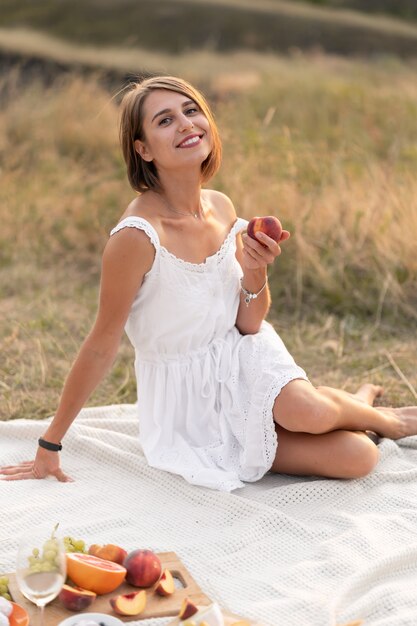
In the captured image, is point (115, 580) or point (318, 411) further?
point (318, 411)

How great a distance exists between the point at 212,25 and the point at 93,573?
17.0 m

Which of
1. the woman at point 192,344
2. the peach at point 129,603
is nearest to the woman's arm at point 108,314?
the woman at point 192,344

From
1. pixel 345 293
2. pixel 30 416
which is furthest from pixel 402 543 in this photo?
pixel 345 293

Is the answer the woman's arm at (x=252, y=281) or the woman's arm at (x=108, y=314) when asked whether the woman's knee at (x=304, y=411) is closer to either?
the woman's arm at (x=252, y=281)

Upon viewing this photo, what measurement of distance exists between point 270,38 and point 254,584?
16.2m

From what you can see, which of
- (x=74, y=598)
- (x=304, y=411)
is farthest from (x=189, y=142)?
(x=74, y=598)

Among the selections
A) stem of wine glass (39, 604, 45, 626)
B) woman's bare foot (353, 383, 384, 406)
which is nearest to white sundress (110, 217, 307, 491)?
woman's bare foot (353, 383, 384, 406)

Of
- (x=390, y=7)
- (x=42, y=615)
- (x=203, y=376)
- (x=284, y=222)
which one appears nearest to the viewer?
(x=42, y=615)

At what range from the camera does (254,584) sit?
3299 mm

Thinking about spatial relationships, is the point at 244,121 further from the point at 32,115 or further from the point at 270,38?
the point at 270,38

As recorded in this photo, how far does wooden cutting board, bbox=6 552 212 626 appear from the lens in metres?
Result: 2.98

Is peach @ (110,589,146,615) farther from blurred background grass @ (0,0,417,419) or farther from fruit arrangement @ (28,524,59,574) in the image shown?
blurred background grass @ (0,0,417,419)

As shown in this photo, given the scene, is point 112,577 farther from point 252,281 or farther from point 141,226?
point 252,281

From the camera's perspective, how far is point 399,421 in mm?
4418
